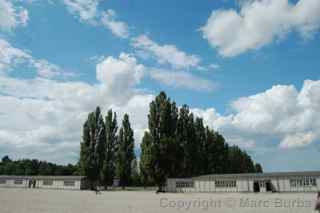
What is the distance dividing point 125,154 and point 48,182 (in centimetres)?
1593

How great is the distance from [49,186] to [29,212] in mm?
45088

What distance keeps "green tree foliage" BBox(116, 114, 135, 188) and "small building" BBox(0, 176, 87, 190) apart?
6761 mm

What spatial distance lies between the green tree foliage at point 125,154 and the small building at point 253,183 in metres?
11.5

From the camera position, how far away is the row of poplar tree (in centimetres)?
4162

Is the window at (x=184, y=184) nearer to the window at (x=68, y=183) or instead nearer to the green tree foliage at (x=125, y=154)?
the green tree foliage at (x=125, y=154)

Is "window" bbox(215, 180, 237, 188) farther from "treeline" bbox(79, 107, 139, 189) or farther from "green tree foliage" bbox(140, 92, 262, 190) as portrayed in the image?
"treeline" bbox(79, 107, 139, 189)

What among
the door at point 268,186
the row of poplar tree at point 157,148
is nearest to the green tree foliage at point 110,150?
the row of poplar tree at point 157,148

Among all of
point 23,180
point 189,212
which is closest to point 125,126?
point 23,180

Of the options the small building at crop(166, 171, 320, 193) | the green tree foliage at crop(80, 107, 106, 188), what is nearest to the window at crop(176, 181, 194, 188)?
the small building at crop(166, 171, 320, 193)

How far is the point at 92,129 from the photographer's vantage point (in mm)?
54281

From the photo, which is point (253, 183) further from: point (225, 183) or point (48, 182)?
point (48, 182)

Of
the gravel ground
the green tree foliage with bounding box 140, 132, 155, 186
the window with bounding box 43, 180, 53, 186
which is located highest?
the green tree foliage with bounding box 140, 132, 155, 186

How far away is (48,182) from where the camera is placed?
5475 centimetres

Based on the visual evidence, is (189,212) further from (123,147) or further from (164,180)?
(123,147)
